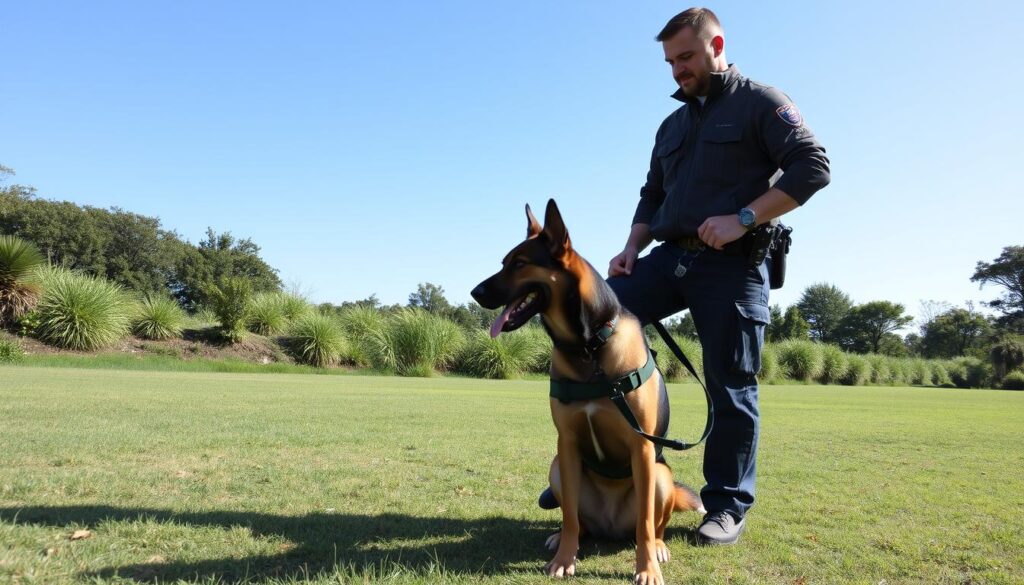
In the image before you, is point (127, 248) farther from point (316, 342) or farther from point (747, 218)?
point (747, 218)

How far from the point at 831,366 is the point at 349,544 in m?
33.4

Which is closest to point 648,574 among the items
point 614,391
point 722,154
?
point 614,391

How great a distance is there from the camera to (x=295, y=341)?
778 inches

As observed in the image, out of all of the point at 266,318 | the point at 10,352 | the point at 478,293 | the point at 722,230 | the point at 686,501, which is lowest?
the point at 10,352

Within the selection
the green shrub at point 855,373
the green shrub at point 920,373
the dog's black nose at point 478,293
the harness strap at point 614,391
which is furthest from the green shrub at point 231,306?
the green shrub at point 920,373

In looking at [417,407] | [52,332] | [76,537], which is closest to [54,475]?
[76,537]

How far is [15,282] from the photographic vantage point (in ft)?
54.1

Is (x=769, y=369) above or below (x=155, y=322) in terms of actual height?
below

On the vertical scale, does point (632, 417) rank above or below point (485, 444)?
above

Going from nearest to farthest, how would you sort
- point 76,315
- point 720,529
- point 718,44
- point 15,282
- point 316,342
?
point 720,529
point 718,44
point 76,315
point 15,282
point 316,342

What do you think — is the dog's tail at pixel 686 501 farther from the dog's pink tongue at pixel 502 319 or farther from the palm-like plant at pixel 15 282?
the palm-like plant at pixel 15 282

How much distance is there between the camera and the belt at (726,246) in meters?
2.95

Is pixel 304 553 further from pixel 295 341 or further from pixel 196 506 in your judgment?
pixel 295 341

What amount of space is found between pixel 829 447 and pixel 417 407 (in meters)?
5.17
